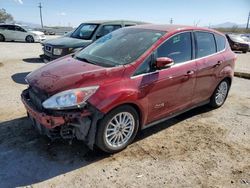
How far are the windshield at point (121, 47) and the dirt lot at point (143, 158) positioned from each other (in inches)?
51.3

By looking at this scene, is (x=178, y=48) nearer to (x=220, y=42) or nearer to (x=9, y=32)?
(x=220, y=42)

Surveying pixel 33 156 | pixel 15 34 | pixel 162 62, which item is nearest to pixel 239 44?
pixel 15 34

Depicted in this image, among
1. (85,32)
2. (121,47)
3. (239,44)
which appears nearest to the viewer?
(121,47)

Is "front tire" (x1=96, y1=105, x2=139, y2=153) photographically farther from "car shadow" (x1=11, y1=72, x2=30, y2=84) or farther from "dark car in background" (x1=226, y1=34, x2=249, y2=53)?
"dark car in background" (x1=226, y1=34, x2=249, y2=53)

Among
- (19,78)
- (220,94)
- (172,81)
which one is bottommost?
(19,78)

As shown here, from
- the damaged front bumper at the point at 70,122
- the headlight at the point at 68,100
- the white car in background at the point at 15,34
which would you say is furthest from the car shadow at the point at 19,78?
the white car in background at the point at 15,34

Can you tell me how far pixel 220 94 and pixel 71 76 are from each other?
136 inches

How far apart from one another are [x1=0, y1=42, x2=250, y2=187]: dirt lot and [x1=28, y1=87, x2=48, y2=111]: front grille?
27.2 inches

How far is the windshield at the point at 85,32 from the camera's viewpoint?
8894mm

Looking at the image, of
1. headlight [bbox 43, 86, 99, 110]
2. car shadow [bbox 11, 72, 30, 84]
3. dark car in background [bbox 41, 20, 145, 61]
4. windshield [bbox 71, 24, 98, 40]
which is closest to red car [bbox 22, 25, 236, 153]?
headlight [bbox 43, 86, 99, 110]

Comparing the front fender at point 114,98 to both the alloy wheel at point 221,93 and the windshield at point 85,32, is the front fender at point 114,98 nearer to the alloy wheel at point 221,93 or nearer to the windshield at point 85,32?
the alloy wheel at point 221,93

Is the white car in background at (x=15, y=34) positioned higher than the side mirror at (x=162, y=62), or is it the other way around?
the side mirror at (x=162, y=62)

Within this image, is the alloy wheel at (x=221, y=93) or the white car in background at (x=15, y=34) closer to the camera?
the alloy wheel at (x=221, y=93)

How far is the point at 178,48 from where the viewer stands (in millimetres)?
4309
